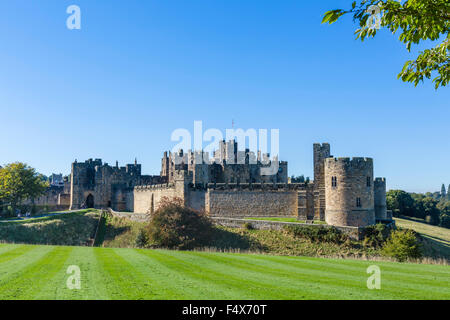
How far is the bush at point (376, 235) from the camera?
36344 mm

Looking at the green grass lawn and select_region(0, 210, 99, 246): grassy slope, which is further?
select_region(0, 210, 99, 246): grassy slope

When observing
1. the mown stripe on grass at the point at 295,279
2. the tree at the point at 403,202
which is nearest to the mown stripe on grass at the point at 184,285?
the mown stripe on grass at the point at 295,279

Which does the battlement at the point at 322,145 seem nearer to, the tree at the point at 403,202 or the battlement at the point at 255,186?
the battlement at the point at 255,186

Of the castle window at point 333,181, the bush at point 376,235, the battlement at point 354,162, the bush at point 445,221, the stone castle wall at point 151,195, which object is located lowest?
the bush at point 445,221

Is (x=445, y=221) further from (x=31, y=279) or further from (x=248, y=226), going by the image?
(x=31, y=279)

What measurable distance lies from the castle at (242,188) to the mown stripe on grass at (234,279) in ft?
81.9

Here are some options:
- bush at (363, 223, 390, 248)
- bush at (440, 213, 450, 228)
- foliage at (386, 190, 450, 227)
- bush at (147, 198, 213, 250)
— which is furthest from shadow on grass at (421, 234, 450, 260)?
bush at (440, 213, 450, 228)

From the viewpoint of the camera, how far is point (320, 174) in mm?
42531

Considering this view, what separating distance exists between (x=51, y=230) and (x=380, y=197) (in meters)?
39.9

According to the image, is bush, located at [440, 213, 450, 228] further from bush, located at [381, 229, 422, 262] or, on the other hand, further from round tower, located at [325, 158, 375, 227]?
bush, located at [381, 229, 422, 262]

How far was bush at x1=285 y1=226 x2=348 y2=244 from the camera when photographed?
122 ft

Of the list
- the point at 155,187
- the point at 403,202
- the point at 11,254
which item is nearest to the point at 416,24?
the point at 11,254
